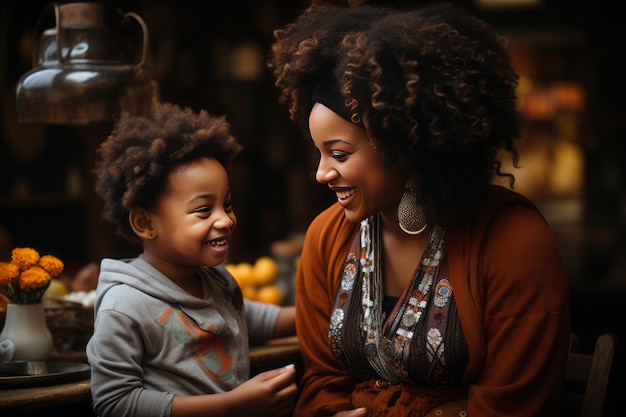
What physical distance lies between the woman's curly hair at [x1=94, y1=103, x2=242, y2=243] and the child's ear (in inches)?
0.7

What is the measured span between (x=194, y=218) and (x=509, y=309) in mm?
756

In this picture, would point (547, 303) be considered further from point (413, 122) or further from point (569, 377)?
point (569, 377)

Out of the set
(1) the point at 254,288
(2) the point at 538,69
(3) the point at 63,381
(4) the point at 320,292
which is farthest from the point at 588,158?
(3) the point at 63,381

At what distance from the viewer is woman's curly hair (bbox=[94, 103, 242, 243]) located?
211 cm

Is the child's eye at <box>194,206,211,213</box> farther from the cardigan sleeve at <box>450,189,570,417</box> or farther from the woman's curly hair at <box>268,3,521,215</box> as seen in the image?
the cardigan sleeve at <box>450,189,570,417</box>

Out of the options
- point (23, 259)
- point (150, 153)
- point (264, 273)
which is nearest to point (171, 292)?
point (150, 153)

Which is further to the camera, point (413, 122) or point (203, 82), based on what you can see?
point (203, 82)

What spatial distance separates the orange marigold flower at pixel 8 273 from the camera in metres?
2.23

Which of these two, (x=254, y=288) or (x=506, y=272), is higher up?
(x=506, y=272)

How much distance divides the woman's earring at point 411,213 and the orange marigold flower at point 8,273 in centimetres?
98

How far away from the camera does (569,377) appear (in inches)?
95.7

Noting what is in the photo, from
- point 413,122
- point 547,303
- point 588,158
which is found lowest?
point 588,158

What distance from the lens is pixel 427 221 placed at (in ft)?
6.88

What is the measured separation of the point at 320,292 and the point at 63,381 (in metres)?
0.67
